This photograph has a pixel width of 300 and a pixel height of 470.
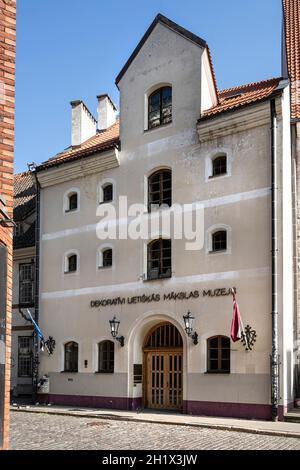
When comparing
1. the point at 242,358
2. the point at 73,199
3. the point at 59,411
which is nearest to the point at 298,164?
the point at 242,358

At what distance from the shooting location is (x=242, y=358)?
2052cm

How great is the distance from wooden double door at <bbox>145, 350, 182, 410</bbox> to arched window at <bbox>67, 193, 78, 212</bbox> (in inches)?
278

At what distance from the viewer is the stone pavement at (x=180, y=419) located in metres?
17.4

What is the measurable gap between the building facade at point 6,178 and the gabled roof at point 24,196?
74.7 feet

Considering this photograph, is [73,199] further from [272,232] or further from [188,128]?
[272,232]

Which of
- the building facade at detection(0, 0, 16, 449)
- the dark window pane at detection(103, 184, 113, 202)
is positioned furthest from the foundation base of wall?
the building facade at detection(0, 0, 16, 449)

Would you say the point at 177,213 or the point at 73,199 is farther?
the point at 73,199

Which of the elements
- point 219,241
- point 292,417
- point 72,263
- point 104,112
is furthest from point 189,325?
point 104,112

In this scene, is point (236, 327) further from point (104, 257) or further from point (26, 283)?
point (26, 283)

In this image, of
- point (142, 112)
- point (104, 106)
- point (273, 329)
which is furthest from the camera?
point (104, 106)

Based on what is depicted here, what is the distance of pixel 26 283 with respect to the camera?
30.5 metres

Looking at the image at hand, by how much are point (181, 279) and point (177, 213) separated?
2415 mm

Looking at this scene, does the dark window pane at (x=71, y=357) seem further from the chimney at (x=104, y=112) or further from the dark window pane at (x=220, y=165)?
the chimney at (x=104, y=112)

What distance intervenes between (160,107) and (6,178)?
53.1ft
